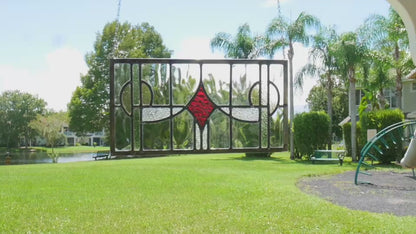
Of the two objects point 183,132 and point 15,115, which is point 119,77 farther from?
point 15,115

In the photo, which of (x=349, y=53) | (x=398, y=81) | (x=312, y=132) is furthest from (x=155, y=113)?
(x=398, y=81)

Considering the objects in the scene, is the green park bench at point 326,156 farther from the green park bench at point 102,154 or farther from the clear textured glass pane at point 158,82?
the clear textured glass pane at point 158,82

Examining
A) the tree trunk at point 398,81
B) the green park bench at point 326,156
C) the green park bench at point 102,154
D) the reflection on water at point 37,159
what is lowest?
the reflection on water at point 37,159

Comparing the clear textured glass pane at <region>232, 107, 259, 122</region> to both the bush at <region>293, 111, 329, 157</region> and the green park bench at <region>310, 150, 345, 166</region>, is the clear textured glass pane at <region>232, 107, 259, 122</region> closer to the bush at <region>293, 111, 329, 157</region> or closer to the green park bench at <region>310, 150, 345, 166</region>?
the green park bench at <region>310, 150, 345, 166</region>

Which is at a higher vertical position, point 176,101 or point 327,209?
point 176,101

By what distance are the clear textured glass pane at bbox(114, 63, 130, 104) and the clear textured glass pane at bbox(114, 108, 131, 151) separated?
0.09 m

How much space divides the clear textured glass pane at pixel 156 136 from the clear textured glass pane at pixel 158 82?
6.0 inches

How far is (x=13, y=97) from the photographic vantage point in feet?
200

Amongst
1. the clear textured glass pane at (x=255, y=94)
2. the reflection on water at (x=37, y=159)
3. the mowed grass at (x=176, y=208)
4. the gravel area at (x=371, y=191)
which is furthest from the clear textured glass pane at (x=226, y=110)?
the reflection on water at (x=37, y=159)

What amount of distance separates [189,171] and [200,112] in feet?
46.9

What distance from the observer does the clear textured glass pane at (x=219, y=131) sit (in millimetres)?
3018

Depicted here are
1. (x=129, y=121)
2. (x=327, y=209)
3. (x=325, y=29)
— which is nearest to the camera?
(x=129, y=121)

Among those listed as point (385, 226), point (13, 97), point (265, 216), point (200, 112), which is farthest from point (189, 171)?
point (13, 97)

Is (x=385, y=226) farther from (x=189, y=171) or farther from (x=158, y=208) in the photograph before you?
(x=189, y=171)
